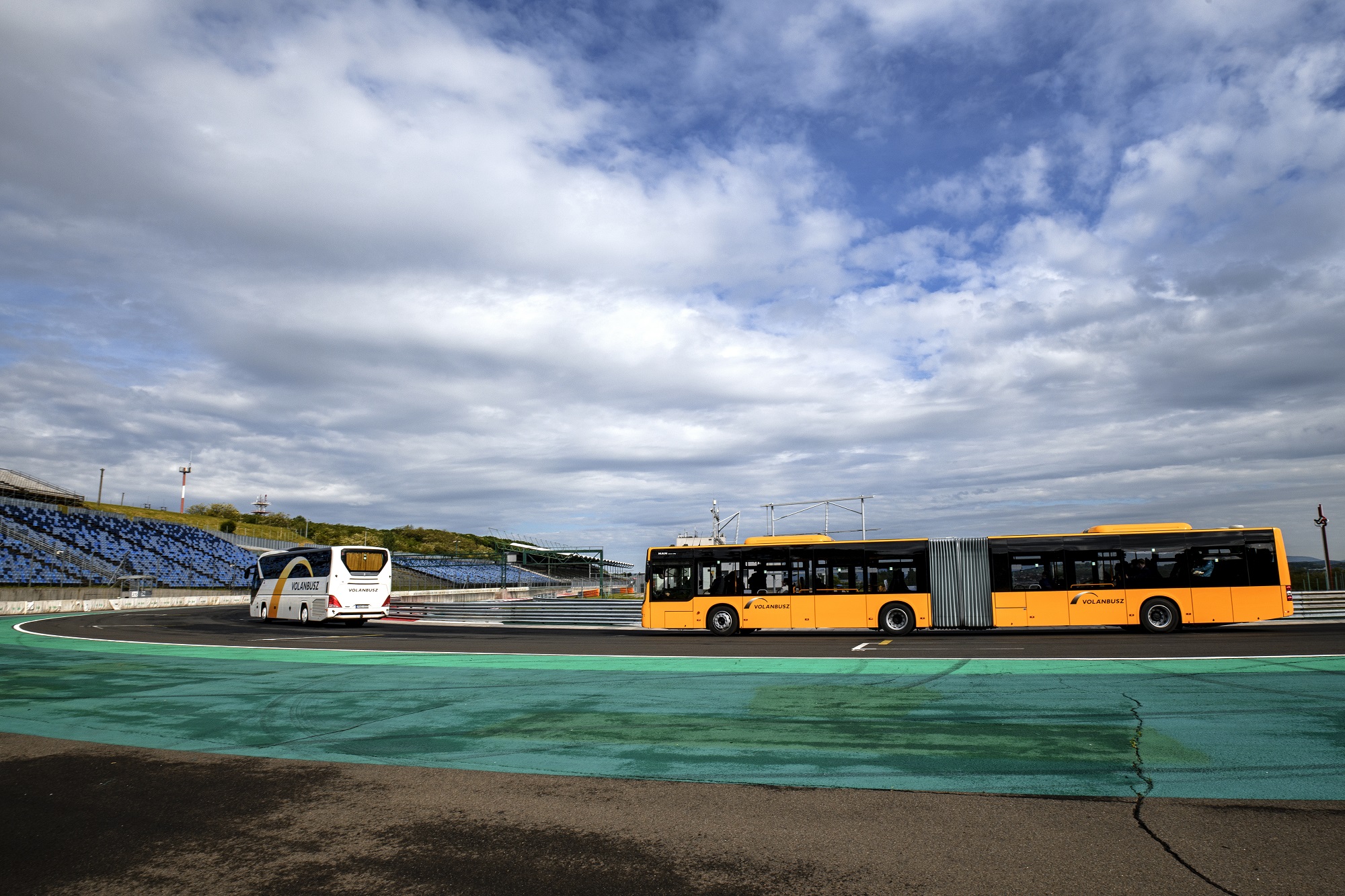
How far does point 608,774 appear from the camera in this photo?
6.36m

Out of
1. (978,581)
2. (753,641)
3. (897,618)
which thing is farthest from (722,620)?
(978,581)

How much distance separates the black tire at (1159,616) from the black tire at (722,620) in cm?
1027

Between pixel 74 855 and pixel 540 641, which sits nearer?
pixel 74 855

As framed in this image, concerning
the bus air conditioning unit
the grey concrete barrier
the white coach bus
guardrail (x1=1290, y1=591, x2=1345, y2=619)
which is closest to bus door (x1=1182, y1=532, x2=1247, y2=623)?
the bus air conditioning unit

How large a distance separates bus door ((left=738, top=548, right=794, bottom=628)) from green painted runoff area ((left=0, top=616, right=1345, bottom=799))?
827 centimetres

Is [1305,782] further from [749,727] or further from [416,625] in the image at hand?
[416,625]

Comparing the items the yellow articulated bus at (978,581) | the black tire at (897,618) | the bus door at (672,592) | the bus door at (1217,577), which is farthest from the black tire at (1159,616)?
the bus door at (672,592)

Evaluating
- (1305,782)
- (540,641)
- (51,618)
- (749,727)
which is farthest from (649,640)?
(51,618)

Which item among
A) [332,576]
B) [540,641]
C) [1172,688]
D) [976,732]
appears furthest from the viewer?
[332,576]

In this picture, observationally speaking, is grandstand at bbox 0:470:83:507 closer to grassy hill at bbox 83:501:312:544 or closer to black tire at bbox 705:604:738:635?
grassy hill at bbox 83:501:312:544

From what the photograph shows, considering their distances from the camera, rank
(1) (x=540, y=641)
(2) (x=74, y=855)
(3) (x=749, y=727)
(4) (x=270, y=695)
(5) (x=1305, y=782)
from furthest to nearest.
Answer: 1. (1) (x=540, y=641)
2. (4) (x=270, y=695)
3. (3) (x=749, y=727)
4. (5) (x=1305, y=782)
5. (2) (x=74, y=855)

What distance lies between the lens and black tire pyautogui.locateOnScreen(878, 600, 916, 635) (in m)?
21.4

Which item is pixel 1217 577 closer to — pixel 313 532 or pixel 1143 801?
pixel 1143 801

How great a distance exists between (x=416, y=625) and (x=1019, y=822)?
27.0 metres
